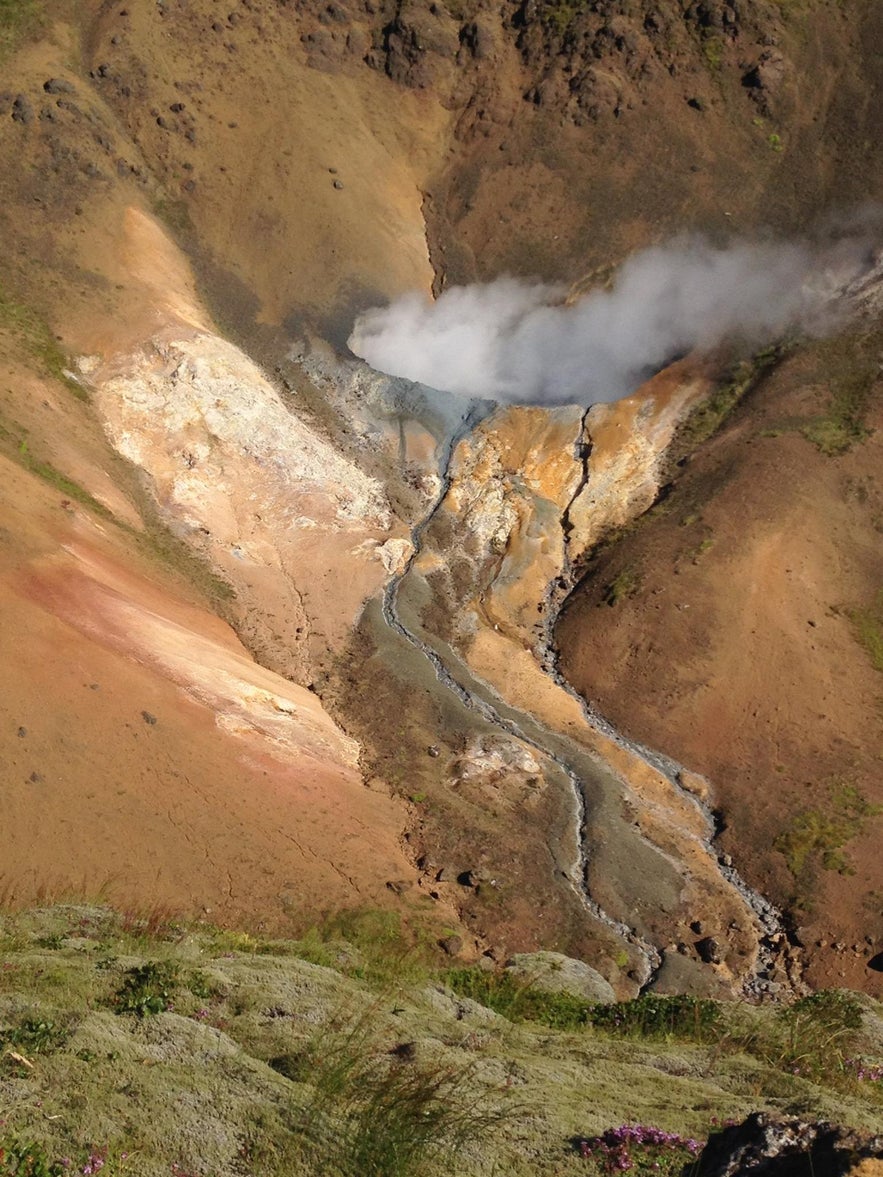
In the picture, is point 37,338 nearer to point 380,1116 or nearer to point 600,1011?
point 600,1011

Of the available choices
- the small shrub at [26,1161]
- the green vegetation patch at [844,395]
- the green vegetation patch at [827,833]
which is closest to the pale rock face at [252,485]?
the green vegetation patch at [827,833]

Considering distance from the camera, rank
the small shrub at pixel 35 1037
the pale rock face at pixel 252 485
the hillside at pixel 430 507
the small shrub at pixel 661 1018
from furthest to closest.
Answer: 1. the pale rock face at pixel 252 485
2. the hillside at pixel 430 507
3. the small shrub at pixel 661 1018
4. the small shrub at pixel 35 1037

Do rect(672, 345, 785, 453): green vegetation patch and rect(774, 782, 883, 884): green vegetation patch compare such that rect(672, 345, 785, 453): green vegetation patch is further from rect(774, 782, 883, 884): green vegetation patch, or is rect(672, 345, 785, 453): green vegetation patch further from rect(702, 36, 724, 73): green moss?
rect(702, 36, 724, 73): green moss

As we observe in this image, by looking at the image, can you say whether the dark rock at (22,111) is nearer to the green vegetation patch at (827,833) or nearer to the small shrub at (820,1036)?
the green vegetation patch at (827,833)

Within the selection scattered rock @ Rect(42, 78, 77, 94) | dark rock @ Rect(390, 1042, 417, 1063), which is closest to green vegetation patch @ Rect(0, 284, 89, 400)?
scattered rock @ Rect(42, 78, 77, 94)

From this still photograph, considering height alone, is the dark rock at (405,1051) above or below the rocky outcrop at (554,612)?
below

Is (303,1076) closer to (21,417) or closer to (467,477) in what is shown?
(21,417)

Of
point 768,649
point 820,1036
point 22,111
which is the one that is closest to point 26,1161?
point 820,1036
